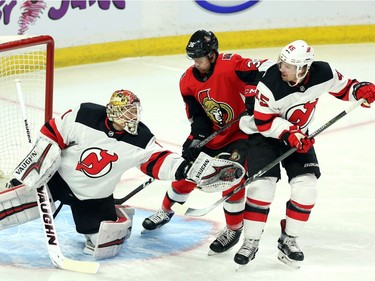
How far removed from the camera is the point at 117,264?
144 inches

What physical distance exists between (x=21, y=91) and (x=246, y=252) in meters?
1.44

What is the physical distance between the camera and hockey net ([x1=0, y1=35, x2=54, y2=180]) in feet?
14.0

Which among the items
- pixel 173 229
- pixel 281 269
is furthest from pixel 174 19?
pixel 281 269

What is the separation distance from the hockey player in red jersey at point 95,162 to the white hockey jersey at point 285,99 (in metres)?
0.30

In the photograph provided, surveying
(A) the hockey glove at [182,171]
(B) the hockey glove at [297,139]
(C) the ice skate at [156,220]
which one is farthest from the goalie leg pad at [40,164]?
(B) the hockey glove at [297,139]

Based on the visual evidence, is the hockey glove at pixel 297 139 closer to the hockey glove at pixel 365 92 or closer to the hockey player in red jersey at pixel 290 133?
the hockey player in red jersey at pixel 290 133

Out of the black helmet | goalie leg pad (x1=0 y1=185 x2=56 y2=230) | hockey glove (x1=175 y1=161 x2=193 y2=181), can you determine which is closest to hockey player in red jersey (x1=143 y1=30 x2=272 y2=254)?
the black helmet

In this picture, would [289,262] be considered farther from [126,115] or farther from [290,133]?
[126,115]

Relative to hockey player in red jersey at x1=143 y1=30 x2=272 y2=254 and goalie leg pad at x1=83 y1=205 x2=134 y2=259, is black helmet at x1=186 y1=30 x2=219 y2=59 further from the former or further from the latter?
goalie leg pad at x1=83 y1=205 x2=134 y2=259

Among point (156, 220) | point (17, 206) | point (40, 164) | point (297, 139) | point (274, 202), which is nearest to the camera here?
point (297, 139)

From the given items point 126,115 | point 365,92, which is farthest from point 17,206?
point 365,92

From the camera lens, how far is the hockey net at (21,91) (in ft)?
14.0

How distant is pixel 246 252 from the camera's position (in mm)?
3553

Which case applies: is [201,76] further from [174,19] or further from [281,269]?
[174,19]
